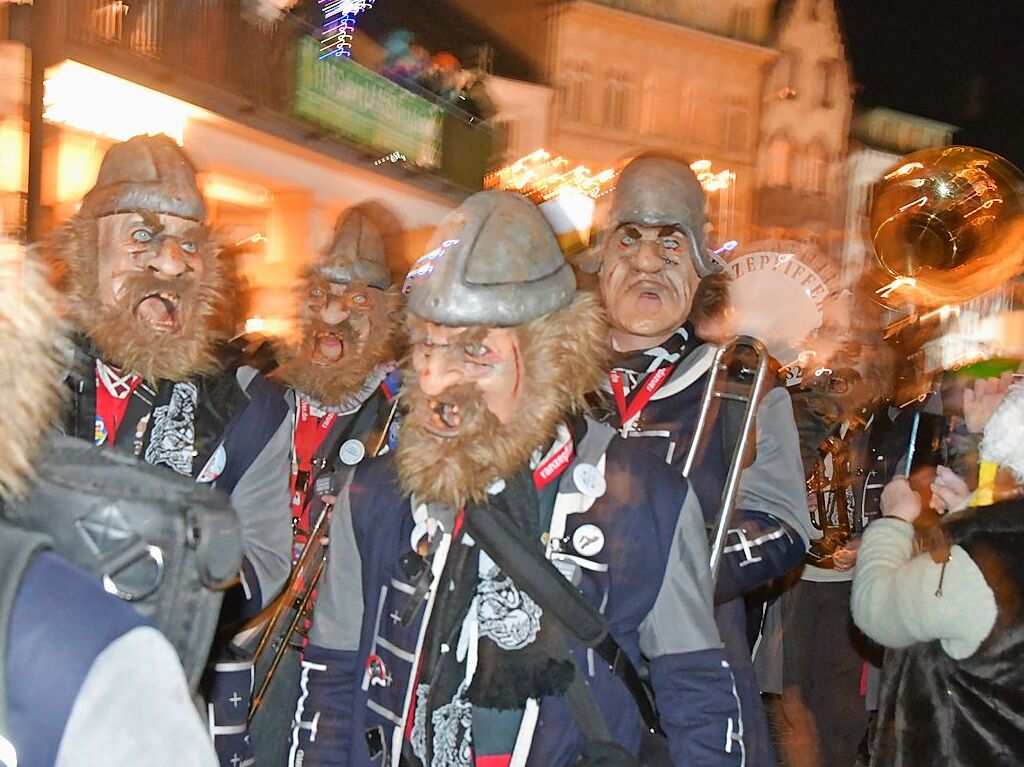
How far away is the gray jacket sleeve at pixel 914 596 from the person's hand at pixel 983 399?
1.68ft

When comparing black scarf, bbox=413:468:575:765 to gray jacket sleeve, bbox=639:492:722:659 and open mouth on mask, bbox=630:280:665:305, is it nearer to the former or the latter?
gray jacket sleeve, bbox=639:492:722:659

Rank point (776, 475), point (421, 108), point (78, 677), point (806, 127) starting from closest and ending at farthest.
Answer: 1. point (78, 677)
2. point (776, 475)
3. point (421, 108)
4. point (806, 127)

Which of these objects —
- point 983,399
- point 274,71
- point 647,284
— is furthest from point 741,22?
point 983,399

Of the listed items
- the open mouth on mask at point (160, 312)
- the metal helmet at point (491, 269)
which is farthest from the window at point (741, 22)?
the metal helmet at point (491, 269)

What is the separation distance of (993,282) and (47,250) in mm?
5743

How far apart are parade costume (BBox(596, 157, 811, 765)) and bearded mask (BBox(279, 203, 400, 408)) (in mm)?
1598

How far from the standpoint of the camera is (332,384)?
5688mm

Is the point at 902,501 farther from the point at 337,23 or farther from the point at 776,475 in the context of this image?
the point at 337,23

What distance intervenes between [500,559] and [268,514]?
1388mm

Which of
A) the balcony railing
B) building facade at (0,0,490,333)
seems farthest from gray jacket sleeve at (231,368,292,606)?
the balcony railing

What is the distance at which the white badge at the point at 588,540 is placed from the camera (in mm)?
2775

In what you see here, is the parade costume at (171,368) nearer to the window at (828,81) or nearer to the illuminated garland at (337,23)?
the illuminated garland at (337,23)

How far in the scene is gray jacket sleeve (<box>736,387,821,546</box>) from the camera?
4164 mm

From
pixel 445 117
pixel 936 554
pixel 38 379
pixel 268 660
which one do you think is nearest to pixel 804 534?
pixel 936 554
